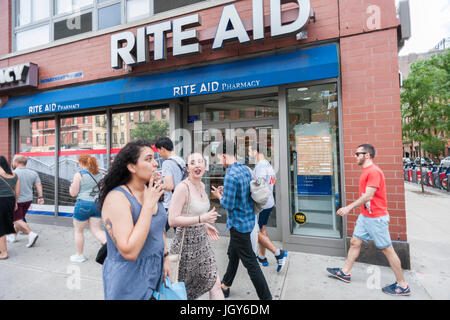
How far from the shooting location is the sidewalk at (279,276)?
10.4 ft

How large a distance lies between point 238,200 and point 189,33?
3952mm

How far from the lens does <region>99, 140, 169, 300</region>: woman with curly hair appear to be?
5.01 ft

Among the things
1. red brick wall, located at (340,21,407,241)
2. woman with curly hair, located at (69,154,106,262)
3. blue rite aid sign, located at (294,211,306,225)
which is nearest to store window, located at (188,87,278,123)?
red brick wall, located at (340,21,407,241)

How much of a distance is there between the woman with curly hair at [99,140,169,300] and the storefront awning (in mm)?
3421

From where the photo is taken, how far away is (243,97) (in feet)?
18.9

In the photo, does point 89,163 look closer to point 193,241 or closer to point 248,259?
point 193,241

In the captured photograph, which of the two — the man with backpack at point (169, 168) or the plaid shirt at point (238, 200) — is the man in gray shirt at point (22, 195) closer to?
the man with backpack at point (169, 168)

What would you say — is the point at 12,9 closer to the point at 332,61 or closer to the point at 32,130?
the point at 32,130

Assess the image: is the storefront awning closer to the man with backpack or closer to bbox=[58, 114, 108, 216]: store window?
bbox=[58, 114, 108, 216]: store window

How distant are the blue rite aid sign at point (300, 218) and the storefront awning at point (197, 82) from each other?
8.15ft

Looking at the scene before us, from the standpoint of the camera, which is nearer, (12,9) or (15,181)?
(15,181)

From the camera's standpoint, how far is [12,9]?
7.86 meters
